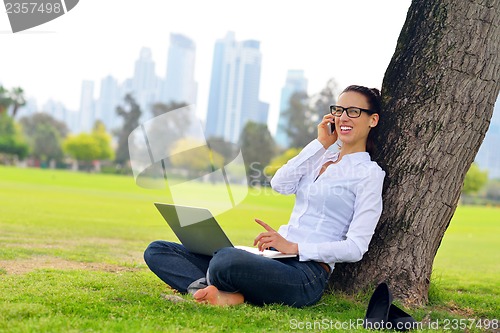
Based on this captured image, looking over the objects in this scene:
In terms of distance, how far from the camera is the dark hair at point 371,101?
4.00 metres

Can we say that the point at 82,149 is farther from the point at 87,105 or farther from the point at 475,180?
the point at 475,180

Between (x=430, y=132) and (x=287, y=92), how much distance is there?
8071 cm

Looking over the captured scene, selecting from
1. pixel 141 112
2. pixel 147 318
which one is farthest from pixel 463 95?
pixel 141 112

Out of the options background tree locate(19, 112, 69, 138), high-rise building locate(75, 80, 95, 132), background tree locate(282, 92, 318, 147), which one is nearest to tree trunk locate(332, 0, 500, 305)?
background tree locate(282, 92, 318, 147)

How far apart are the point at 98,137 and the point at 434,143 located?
99442 millimetres

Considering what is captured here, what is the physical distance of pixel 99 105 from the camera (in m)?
129

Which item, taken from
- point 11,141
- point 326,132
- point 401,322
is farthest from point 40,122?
point 401,322

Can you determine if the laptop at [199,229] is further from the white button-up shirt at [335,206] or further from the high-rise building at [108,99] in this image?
the high-rise building at [108,99]

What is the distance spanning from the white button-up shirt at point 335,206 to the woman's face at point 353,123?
88mm

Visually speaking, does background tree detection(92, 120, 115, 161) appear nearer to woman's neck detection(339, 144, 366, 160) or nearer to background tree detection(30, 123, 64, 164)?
background tree detection(30, 123, 64, 164)

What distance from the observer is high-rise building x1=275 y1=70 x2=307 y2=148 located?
77938 mm

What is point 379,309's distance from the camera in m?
→ 3.54

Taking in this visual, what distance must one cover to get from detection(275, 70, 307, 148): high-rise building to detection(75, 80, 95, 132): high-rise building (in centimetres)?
5539

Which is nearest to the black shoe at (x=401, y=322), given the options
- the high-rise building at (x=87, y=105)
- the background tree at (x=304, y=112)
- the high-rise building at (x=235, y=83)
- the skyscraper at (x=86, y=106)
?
the background tree at (x=304, y=112)
